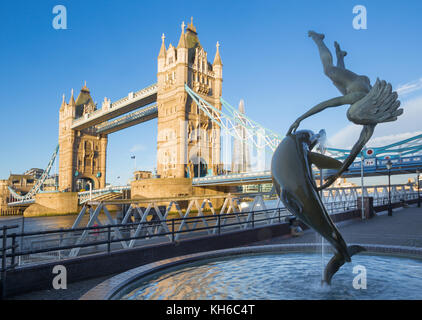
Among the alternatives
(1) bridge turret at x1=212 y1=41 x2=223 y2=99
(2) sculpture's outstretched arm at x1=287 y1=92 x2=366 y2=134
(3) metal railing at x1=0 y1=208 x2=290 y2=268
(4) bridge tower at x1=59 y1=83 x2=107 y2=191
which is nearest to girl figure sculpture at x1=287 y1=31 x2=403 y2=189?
(2) sculpture's outstretched arm at x1=287 y1=92 x2=366 y2=134

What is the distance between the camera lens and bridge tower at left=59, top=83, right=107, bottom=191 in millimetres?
76000

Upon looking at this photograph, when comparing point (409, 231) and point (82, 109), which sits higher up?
point (82, 109)

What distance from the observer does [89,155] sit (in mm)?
79500

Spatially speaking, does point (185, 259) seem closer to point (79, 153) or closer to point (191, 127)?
point (191, 127)

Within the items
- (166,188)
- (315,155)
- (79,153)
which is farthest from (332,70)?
(79,153)

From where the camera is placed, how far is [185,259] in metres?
6.61

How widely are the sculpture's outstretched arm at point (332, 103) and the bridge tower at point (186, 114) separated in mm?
42357

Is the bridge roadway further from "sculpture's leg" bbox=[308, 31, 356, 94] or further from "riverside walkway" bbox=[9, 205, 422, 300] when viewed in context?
"sculpture's leg" bbox=[308, 31, 356, 94]

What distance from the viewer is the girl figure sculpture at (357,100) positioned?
4660 mm

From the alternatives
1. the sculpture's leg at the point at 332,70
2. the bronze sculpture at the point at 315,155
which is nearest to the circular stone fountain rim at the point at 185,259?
the bronze sculpture at the point at 315,155

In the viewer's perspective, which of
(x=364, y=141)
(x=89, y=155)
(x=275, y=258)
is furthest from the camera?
(x=89, y=155)
